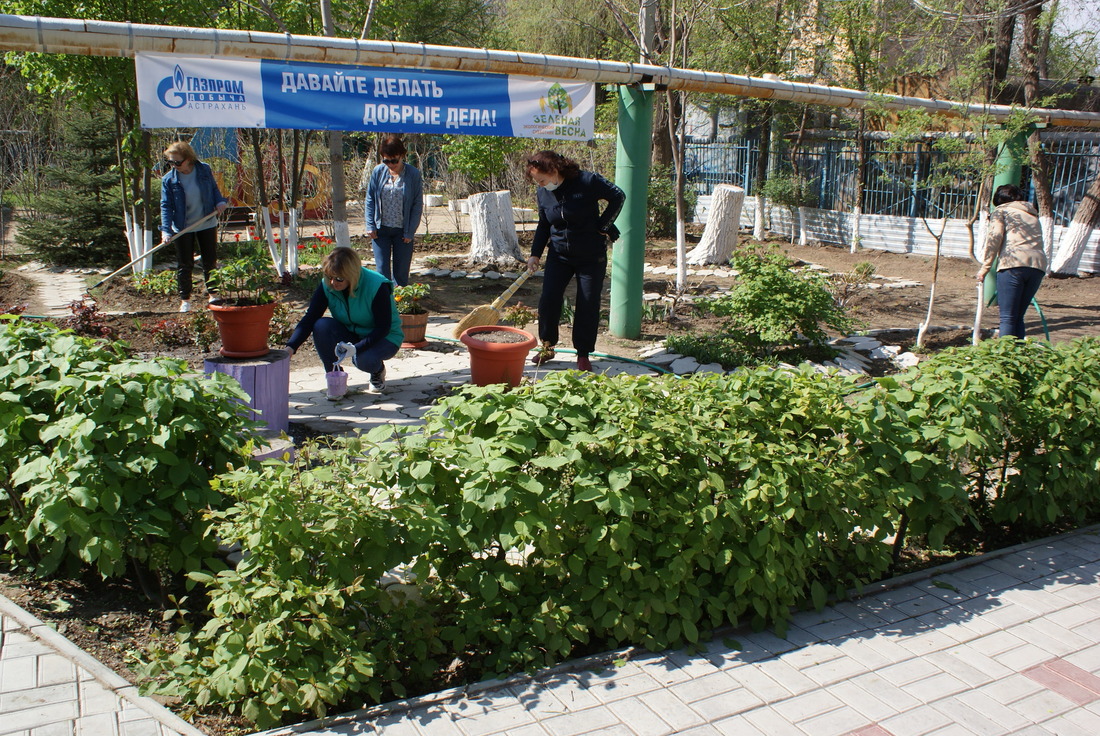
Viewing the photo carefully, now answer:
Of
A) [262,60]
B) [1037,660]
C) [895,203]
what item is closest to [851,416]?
[1037,660]

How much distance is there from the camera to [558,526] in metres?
2.86

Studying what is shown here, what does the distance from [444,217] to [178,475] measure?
1669 centimetres

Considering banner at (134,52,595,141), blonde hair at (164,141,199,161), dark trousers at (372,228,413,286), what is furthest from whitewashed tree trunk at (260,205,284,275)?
banner at (134,52,595,141)

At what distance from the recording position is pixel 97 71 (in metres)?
8.88

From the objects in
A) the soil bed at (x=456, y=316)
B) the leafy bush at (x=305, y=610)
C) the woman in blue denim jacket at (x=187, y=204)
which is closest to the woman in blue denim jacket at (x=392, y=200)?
the soil bed at (x=456, y=316)

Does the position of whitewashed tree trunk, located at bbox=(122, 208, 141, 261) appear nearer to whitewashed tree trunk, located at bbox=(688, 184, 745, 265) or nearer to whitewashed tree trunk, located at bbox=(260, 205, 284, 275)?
whitewashed tree trunk, located at bbox=(260, 205, 284, 275)

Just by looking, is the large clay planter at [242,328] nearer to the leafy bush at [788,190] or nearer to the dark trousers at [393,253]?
the dark trousers at [393,253]

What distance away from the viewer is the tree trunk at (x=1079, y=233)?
1241cm

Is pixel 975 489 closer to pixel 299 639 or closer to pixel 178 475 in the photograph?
pixel 299 639

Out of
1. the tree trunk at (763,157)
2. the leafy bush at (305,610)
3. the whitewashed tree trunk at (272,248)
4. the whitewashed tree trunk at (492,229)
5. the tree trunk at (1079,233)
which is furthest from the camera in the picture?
the tree trunk at (763,157)

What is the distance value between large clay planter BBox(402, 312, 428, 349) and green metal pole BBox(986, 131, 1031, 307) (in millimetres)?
5051

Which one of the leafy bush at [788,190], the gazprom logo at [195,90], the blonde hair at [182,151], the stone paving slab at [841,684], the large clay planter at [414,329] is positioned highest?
the gazprom logo at [195,90]

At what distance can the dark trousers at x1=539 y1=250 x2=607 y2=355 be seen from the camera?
6.57 m

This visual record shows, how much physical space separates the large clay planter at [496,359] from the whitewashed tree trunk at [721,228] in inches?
304
